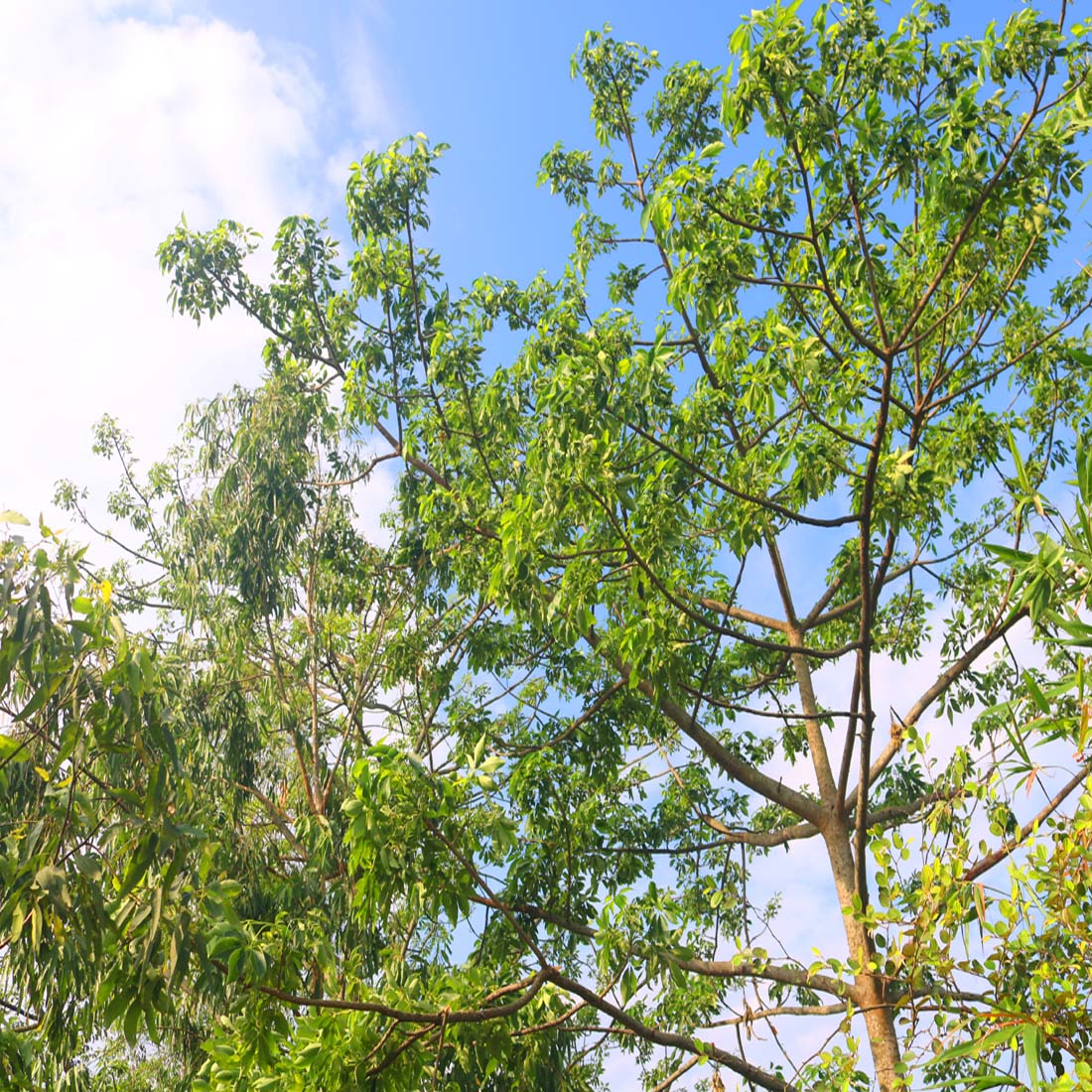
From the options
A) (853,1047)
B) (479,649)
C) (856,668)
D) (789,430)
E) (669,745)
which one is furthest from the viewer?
(669,745)

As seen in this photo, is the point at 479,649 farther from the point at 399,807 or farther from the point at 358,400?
the point at 399,807

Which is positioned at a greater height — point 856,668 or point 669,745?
point 669,745

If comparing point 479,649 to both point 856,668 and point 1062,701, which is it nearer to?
point 856,668

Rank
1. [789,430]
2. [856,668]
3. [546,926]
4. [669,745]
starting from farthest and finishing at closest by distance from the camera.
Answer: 1. [669,745]
2. [789,430]
3. [546,926]
4. [856,668]

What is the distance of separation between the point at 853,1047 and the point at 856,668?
2130 millimetres

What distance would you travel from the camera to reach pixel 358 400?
28.0 ft

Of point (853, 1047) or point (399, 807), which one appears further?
point (399, 807)

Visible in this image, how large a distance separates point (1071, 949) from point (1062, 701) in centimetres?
295

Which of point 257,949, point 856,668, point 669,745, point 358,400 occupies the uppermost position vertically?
point 358,400

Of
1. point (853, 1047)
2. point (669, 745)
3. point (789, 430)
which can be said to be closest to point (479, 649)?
point (669, 745)

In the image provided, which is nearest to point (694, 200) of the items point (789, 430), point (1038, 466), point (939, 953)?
point (789, 430)

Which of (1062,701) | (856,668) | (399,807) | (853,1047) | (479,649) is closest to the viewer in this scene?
(853,1047)

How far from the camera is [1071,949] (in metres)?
3.66

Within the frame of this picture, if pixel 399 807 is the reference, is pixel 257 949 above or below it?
below
